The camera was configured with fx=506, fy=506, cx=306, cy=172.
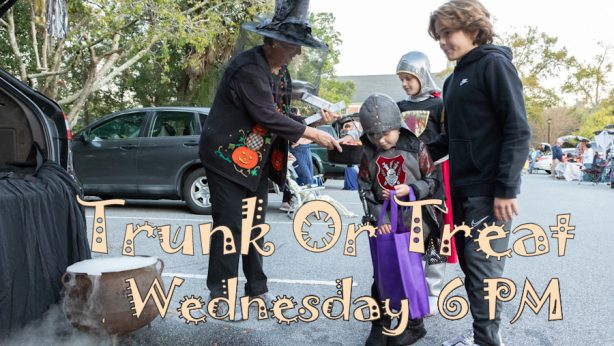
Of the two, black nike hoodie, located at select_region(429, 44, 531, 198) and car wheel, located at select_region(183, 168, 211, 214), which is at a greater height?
black nike hoodie, located at select_region(429, 44, 531, 198)

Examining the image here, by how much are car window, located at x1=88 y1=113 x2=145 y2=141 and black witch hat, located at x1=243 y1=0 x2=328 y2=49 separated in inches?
224

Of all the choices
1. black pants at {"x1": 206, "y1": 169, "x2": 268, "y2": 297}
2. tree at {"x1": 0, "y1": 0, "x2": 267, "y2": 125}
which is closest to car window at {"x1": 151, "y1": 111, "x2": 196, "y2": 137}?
tree at {"x1": 0, "y1": 0, "x2": 267, "y2": 125}

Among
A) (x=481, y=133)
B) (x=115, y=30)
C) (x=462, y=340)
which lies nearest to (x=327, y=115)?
(x=481, y=133)

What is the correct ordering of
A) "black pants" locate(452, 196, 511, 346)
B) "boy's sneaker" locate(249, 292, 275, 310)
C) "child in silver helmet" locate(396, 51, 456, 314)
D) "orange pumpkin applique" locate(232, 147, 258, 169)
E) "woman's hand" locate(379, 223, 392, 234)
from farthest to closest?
"boy's sneaker" locate(249, 292, 275, 310) → "child in silver helmet" locate(396, 51, 456, 314) → "orange pumpkin applique" locate(232, 147, 258, 169) → "woman's hand" locate(379, 223, 392, 234) → "black pants" locate(452, 196, 511, 346)

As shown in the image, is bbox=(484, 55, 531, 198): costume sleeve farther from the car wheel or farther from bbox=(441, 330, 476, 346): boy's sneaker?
the car wheel

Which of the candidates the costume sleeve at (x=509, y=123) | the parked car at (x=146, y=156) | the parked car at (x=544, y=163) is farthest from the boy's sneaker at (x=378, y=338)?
the parked car at (x=544, y=163)

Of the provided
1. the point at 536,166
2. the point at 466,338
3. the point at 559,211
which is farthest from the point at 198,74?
the point at 536,166

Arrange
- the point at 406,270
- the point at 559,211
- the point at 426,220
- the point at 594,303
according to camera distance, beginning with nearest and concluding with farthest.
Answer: the point at 406,270 < the point at 426,220 < the point at 594,303 < the point at 559,211

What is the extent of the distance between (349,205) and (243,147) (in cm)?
688

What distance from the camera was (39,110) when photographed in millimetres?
3242

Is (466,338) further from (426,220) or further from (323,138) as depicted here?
(323,138)

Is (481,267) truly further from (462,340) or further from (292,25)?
(292,25)

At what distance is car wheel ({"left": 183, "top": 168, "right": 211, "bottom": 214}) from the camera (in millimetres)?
7852

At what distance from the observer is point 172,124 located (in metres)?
8.00
